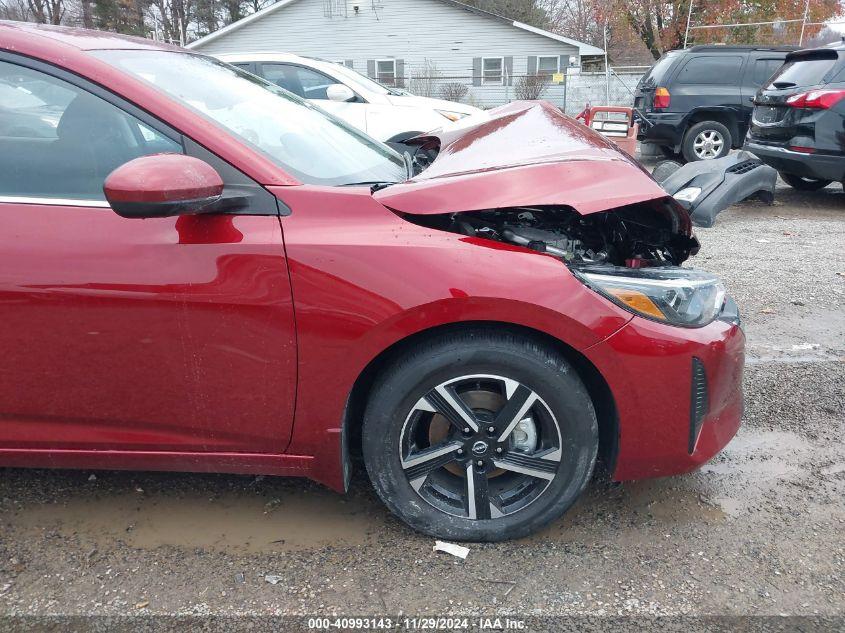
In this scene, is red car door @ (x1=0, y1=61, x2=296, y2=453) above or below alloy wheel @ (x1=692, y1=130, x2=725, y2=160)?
above

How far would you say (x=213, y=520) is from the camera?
2.55 meters

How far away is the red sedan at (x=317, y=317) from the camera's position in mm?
2105

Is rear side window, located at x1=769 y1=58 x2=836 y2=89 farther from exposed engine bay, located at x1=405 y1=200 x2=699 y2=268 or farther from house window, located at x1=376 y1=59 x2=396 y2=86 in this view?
house window, located at x1=376 y1=59 x2=396 y2=86

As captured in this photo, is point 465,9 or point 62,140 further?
point 465,9

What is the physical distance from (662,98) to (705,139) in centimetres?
98

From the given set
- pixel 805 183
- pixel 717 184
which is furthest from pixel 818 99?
pixel 717 184

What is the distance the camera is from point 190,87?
8.05 feet

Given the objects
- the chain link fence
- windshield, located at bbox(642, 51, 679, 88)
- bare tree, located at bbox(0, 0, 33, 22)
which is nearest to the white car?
windshield, located at bbox(642, 51, 679, 88)

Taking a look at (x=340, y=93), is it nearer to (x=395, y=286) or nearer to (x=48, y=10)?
(x=395, y=286)

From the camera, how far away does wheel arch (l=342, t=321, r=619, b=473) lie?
2205 mm

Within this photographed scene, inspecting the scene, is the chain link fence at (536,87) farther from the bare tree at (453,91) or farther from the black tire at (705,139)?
the black tire at (705,139)

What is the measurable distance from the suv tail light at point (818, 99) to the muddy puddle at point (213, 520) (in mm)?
7227

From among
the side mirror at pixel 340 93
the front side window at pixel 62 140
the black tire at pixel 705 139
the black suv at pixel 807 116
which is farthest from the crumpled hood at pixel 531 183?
the black tire at pixel 705 139

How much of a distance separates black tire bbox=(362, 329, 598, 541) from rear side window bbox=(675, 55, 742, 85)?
1020cm
